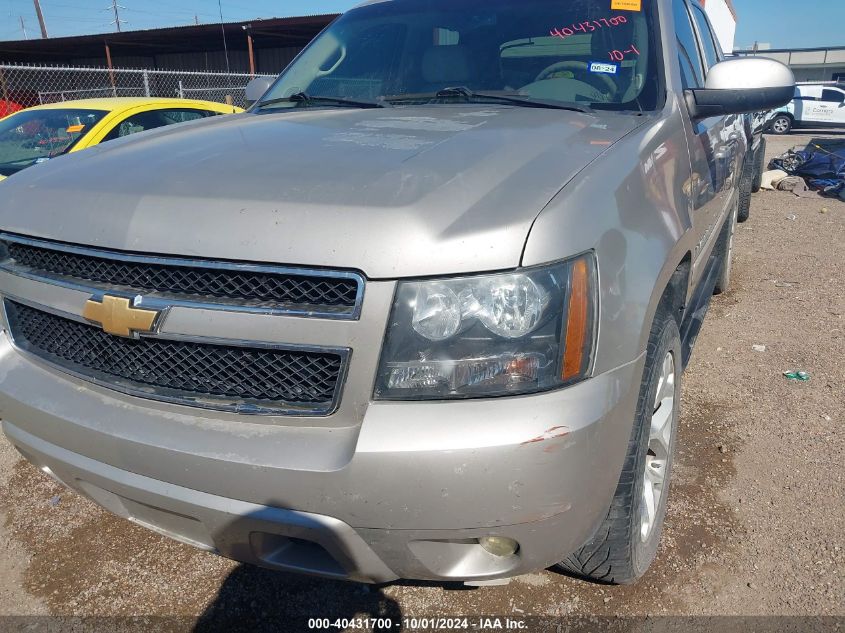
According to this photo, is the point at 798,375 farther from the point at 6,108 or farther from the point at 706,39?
the point at 6,108

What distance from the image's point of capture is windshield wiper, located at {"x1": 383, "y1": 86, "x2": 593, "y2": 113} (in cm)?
245

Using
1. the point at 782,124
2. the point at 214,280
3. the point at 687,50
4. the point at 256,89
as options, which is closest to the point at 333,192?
the point at 214,280

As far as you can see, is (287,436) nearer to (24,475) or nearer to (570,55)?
(570,55)

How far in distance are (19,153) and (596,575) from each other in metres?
6.62

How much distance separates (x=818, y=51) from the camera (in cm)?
4322

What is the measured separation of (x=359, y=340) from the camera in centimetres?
148

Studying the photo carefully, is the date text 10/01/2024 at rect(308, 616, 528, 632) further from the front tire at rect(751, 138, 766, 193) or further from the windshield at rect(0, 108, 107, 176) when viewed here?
the front tire at rect(751, 138, 766, 193)

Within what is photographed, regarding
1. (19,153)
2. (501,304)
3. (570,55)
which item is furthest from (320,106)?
(19,153)

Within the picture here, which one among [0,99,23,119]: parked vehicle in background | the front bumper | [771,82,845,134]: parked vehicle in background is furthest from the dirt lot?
[771,82,845,134]: parked vehicle in background

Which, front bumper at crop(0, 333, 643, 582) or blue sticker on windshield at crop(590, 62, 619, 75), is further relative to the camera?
blue sticker on windshield at crop(590, 62, 619, 75)

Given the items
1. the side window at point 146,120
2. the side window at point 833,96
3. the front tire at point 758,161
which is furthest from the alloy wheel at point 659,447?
the side window at point 833,96

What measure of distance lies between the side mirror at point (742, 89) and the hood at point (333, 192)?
0.45m

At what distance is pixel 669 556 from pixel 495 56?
2092 mm

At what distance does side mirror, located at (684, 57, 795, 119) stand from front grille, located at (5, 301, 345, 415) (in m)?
1.86
